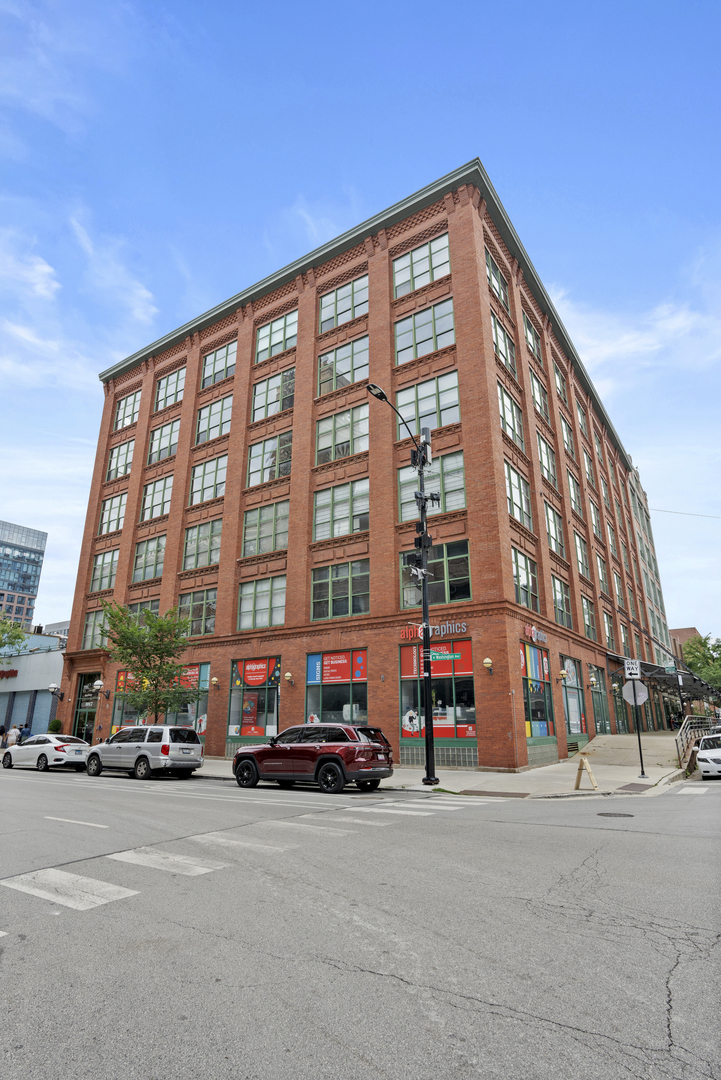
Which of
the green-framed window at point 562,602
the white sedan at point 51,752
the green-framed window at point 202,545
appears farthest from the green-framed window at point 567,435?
the white sedan at point 51,752

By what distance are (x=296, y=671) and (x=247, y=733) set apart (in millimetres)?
4138

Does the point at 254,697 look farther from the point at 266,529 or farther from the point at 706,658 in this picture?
the point at 706,658

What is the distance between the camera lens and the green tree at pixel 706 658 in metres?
70.2

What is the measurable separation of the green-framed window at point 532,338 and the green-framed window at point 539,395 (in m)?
1.68

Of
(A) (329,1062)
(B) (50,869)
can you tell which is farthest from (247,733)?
(A) (329,1062)

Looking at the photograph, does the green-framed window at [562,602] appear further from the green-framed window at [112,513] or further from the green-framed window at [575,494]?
the green-framed window at [112,513]

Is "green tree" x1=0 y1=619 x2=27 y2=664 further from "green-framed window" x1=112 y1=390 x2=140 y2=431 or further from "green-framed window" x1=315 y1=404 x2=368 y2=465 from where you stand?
"green-framed window" x1=315 y1=404 x2=368 y2=465

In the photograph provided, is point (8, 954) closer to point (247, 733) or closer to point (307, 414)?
point (247, 733)

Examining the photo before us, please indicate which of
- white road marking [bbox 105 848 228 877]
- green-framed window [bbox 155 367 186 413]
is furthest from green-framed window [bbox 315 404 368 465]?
white road marking [bbox 105 848 228 877]

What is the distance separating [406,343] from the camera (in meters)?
28.8

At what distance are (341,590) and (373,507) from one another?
12.9ft

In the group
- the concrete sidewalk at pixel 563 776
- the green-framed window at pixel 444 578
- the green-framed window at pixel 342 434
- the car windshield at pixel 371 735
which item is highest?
the green-framed window at pixel 342 434

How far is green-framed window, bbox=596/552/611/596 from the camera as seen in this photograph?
40422 millimetres

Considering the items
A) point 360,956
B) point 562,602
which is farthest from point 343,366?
point 360,956
